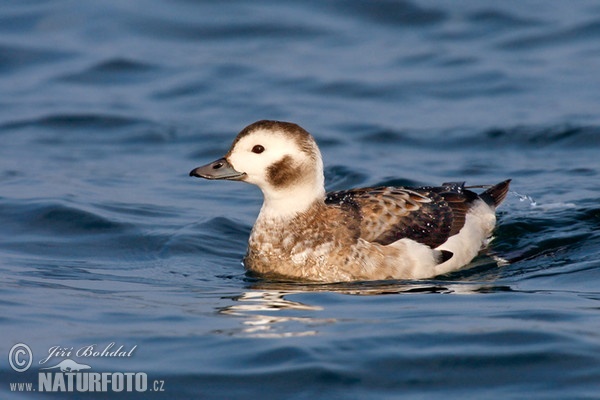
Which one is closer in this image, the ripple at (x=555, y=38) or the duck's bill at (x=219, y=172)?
the duck's bill at (x=219, y=172)

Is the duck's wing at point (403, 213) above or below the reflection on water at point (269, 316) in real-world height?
above

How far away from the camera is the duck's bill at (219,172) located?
9805 mm

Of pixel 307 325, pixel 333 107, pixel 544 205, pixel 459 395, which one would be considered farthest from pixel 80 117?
pixel 459 395

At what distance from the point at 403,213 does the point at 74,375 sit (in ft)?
12.5

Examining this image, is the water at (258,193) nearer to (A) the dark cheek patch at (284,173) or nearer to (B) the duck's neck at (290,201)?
(B) the duck's neck at (290,201)

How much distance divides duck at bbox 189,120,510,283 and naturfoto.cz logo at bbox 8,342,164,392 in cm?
248

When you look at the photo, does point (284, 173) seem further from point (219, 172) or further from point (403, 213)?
point (403, 213)

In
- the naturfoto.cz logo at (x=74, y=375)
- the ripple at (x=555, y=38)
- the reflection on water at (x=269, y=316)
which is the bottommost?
the naturfoto.cz logo at (x=74, y=375)

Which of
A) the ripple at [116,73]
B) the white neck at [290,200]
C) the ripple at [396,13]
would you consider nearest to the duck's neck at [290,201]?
the white neck at [290,200]

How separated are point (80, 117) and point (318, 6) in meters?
6.17

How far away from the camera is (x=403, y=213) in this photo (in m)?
10.2

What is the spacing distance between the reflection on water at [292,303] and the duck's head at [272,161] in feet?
2.73

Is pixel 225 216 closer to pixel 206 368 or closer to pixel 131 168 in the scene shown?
pixel 131 168

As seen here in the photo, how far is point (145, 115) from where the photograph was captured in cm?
1714
